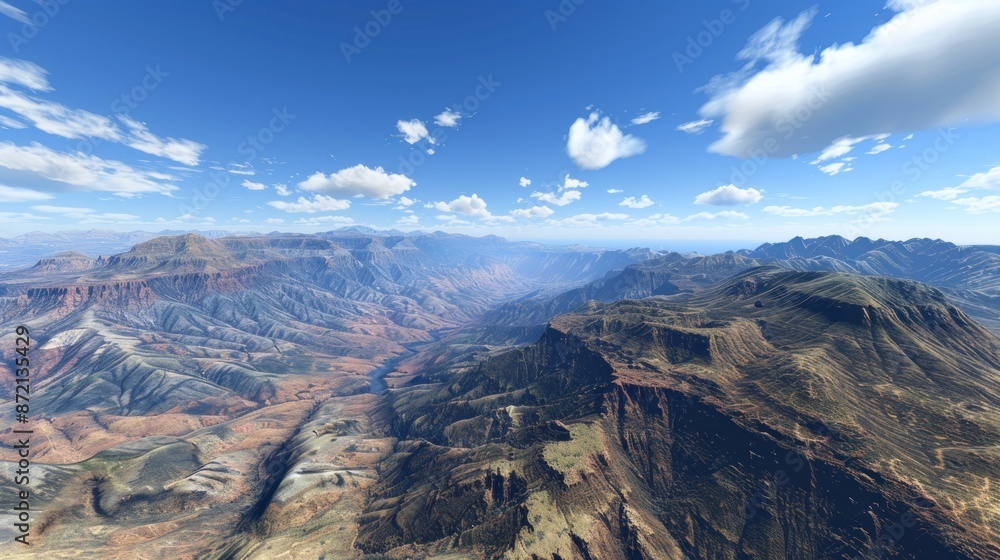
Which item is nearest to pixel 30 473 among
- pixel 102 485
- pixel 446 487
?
pixel 102 485

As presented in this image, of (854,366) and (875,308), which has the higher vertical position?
(875,308)

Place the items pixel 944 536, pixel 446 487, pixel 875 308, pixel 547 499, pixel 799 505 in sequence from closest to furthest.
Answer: pixel 944 536 < pixel 799 505 < pixel 547 499 < pixel 446 487 < pixel 875 308

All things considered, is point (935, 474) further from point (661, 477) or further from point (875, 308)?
point (875, 308)

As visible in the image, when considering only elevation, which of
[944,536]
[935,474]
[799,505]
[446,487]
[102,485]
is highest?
[935,474]

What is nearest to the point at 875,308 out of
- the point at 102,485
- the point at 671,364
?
the point at 671,364

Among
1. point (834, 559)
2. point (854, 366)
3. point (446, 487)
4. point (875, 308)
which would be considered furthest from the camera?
point (875, 308)

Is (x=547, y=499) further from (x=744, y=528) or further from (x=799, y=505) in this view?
(x=799, y=505)

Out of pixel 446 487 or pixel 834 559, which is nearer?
pixel 834 559

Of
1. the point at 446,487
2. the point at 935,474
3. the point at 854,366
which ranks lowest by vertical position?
the point at 446,487

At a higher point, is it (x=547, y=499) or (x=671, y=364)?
(x=671, y=364)
